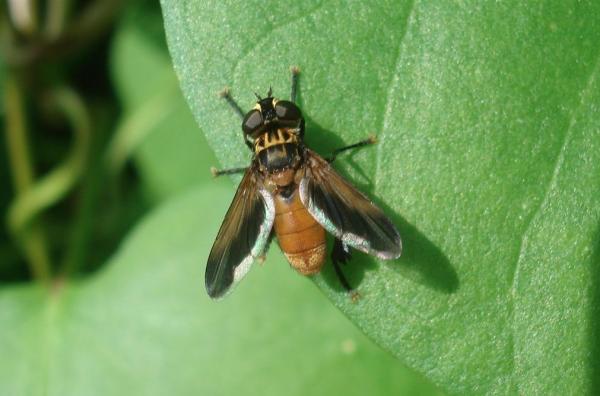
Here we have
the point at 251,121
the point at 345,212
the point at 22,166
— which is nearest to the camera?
the point at 251,121

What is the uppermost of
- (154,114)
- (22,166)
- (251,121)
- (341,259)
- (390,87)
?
(22,166)

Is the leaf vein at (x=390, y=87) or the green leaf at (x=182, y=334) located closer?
the leaf vein at (x=390, y=87)

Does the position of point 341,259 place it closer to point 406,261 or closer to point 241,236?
point 406,261

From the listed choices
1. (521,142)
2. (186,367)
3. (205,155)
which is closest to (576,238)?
(521,142)

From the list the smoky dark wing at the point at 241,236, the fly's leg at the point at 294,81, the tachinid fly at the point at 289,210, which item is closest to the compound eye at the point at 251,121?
the tachinid fly at the point at 289,210

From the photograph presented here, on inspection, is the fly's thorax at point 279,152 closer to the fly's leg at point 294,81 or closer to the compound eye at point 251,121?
the compound eye at point 251,121

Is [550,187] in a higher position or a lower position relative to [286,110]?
lower

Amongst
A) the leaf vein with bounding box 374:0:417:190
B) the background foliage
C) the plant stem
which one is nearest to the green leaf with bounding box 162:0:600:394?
the leaf vein with bounding box 374:0:417:190

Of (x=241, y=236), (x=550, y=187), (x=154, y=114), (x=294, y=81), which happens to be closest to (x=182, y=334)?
(x=241, y=236)

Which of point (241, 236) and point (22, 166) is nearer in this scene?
point (241, 236)
